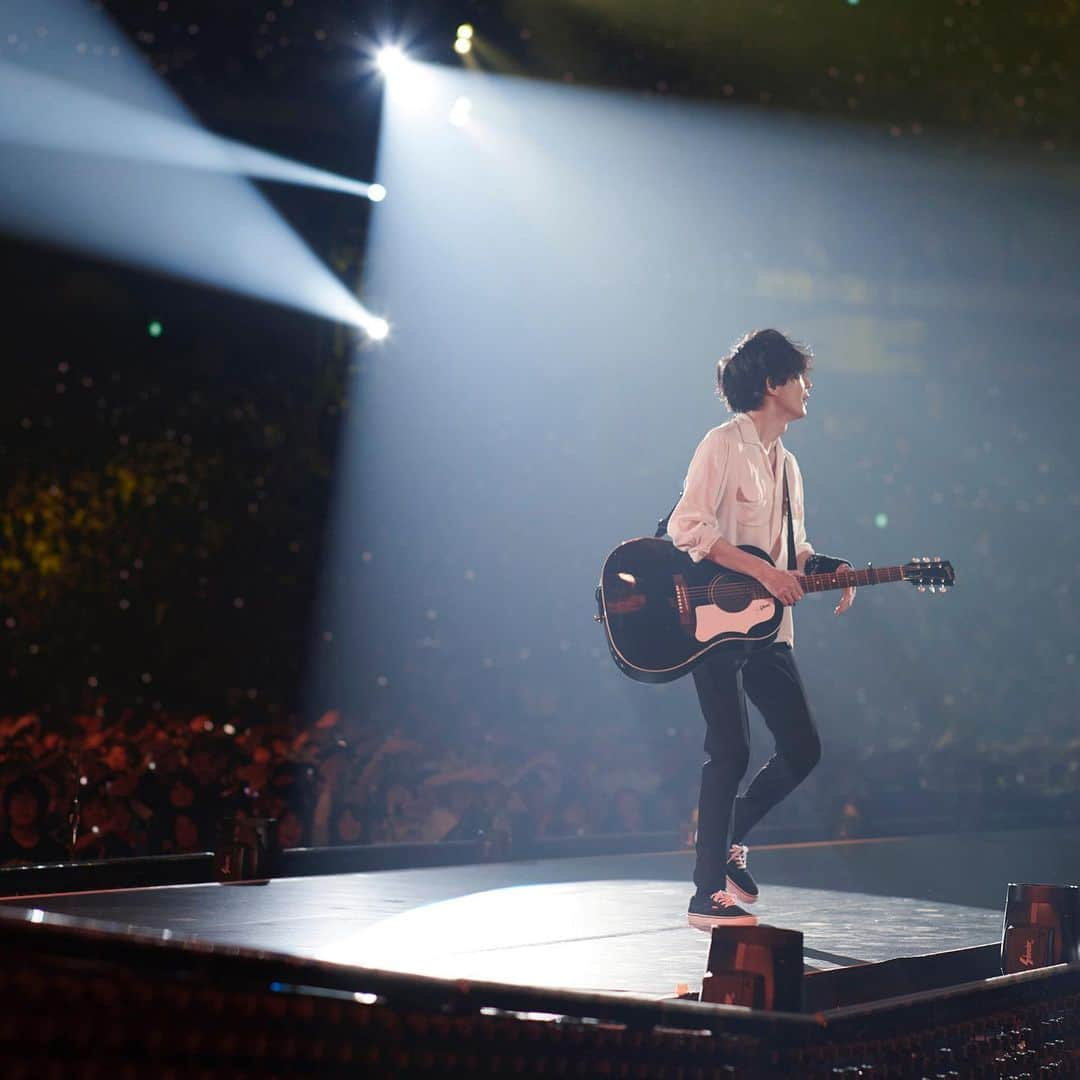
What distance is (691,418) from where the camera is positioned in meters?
11.8

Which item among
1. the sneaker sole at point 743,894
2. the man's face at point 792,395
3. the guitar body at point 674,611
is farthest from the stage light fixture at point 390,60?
the sneaker sole at point 743,894

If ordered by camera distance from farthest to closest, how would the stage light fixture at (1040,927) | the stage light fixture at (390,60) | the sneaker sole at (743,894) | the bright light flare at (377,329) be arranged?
the bright light flare at (377,329)
the stage light fixture at (390,60)
the sneaker sole at (743,894)
the stage light fixture at (1040,927)

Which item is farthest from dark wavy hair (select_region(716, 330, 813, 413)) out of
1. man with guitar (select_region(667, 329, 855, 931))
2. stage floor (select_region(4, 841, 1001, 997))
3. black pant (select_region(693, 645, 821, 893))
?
stage floor (select_region(4, 841, 1001, 997))

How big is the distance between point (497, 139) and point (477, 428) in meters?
2.08

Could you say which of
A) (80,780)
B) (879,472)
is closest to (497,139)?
(879,472)

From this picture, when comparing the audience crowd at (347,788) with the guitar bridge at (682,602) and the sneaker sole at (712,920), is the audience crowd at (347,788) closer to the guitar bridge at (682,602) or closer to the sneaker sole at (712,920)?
the sneaker sole at (712,920)

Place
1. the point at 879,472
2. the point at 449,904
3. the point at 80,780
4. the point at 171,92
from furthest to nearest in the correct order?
the point at 879,472 < the point at 171,92 < the point at 80,780 < the point at 449,904

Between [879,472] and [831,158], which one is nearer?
[831,158]

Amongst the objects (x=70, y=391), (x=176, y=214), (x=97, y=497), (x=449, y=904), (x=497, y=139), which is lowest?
(x=449, y=904)

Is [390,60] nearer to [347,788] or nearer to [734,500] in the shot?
[347,788]

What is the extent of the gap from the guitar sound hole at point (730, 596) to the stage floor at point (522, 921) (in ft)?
2.84

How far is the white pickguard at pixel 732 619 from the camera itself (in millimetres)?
4172

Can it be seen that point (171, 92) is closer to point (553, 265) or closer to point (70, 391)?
point (70, 391)

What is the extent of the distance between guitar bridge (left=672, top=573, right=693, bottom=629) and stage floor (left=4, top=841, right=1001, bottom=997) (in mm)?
816
